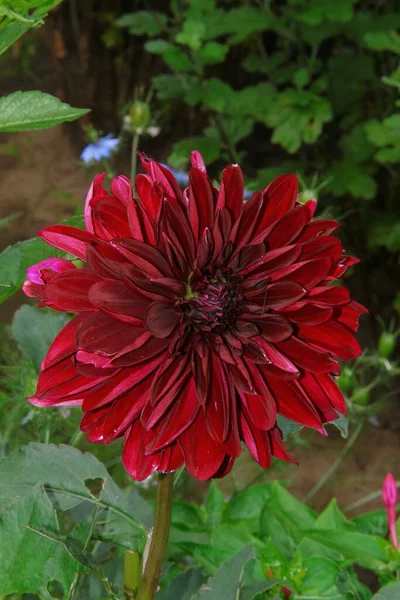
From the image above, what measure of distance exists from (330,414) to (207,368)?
0.07m

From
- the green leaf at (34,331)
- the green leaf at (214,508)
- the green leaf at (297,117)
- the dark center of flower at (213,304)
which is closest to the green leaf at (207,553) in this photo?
the green leaf at (214,508)

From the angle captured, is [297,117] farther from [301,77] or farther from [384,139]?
[384,139]

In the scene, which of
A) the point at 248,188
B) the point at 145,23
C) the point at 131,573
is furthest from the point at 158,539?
the point at 145,23

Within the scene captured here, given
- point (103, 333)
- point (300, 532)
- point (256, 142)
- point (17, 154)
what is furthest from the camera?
point (17, 154)

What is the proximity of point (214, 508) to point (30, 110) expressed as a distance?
1.64 feet

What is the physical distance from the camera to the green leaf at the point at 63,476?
1.40 feet

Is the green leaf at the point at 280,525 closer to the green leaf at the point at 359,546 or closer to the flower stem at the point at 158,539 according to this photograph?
the green leaf at the point at 359,546

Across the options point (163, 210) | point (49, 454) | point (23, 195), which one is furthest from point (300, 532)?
point (23, 195)

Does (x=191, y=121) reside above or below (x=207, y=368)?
below

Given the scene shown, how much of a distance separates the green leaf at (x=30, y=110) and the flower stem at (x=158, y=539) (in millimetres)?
190

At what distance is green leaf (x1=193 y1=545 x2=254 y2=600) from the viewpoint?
421mm

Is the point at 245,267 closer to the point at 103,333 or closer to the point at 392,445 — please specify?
the point at 103,333

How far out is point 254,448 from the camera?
38cm

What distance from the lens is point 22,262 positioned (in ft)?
1.34
